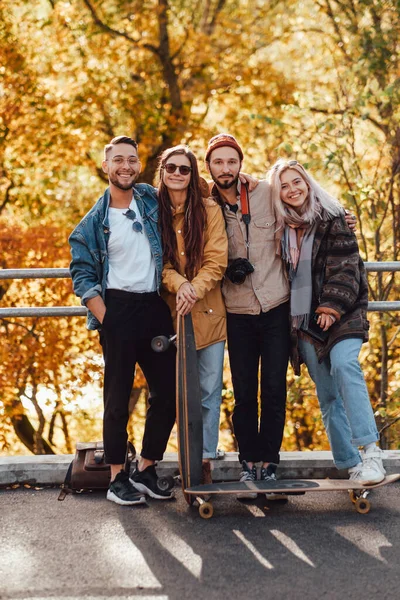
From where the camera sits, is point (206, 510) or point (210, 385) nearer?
point (206, 510)

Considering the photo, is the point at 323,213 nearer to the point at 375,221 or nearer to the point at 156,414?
the point at 156,414

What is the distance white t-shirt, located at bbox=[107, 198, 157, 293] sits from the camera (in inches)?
170

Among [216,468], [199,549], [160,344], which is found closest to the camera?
[199,549]

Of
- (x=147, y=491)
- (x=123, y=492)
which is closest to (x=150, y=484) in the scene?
(x=147, y=491)

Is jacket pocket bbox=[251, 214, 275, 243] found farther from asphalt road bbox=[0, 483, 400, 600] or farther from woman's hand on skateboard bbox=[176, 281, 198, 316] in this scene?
asphalt road bbox=[0, 483, 400, 600]

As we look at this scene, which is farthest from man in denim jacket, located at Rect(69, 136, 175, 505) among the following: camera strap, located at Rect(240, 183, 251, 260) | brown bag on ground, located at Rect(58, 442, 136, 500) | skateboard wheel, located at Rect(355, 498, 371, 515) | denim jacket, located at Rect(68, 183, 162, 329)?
skateboard wheel, located at Rect(355, 498, 371, 515)

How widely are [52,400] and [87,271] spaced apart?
29.4ft

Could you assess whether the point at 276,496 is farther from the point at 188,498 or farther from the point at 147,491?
the point at 147,491

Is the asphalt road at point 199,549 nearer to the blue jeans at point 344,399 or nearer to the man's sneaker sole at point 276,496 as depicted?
the man's sneaker sole at point 276,496

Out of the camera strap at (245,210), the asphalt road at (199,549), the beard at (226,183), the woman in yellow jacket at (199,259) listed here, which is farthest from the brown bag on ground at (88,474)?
the beard at (226,183)

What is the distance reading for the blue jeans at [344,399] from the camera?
13.6 ft

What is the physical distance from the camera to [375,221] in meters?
10.4

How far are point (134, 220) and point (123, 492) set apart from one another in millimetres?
1503

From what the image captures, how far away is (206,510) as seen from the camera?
407 cm
